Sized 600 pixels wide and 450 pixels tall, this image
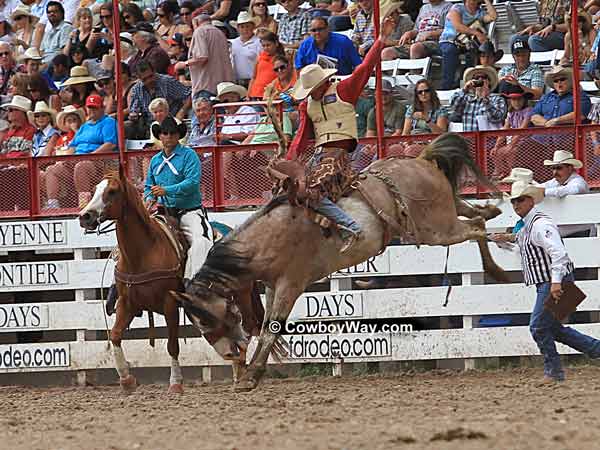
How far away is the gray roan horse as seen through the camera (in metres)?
9.31

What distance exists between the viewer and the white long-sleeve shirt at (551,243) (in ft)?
29.8

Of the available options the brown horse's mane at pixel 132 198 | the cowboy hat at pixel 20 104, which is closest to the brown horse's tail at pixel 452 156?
the brown horse's mane at pixel 132 198

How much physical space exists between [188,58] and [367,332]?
13.0ft

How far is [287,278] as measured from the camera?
9.45 m

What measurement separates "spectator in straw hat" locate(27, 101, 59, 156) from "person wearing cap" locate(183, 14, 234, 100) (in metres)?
1.65

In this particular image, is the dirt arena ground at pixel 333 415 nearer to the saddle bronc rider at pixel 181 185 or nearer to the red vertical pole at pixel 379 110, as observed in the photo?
the saddle bronc rider at pixel 181 185

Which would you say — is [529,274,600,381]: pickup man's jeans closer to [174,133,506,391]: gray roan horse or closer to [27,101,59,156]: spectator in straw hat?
[174,133,506,391]: gray roan horse

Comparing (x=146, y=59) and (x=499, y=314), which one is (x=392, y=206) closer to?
(x=499, y=314)

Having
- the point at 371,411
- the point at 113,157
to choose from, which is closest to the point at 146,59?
the point at 113,157

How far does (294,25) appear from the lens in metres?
13.7

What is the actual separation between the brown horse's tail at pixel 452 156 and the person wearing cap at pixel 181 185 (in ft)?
6.36

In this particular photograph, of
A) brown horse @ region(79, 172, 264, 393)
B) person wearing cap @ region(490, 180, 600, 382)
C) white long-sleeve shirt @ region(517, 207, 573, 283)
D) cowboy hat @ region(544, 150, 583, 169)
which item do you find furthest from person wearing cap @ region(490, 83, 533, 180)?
brown horse @ region(79, 172, 264, 393)

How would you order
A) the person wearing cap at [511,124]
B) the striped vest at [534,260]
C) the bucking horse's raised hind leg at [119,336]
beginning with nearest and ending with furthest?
1. the striped vest at [534,260]
2. the bucking horse's raised hind leg at [119,336]
3. the person wearing cap at [511,124]

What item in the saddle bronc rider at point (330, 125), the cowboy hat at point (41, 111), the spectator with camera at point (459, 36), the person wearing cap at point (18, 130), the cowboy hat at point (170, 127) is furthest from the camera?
the person wearing cap at point (18, 130)
